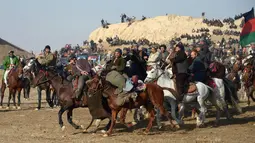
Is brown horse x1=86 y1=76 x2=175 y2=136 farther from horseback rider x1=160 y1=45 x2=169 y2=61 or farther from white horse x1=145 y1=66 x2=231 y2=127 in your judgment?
horseback rider x1=160 y1=45 x2=169 y2=61

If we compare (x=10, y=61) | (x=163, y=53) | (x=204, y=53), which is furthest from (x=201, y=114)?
(x=10, y=61)

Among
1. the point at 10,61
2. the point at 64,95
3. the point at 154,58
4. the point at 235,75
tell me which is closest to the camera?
the point at 64,95

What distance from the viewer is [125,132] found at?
14.9 meters

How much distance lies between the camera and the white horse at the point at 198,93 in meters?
15.7

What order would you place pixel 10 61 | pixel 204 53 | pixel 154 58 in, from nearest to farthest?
pixel 154 58, pixel 204 53, pixel 10 61

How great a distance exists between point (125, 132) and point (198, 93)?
108 inches

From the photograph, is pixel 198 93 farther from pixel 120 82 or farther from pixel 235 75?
pixel 235 75

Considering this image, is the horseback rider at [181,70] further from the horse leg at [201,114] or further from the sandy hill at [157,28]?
the sandy hill at [157,28]

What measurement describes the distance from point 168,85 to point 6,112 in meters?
8.69

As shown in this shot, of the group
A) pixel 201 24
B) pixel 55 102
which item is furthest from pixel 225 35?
pixel 55 102

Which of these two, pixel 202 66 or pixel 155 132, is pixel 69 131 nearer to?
pixel 155 132

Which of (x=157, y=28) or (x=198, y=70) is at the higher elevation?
(x=157, y=28)

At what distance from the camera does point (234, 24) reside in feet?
272

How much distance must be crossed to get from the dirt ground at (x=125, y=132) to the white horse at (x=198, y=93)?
57 centimetres
